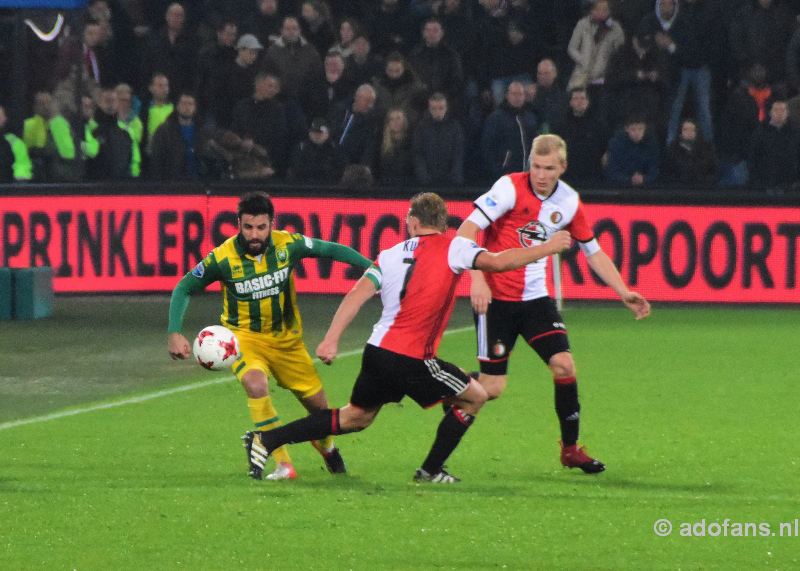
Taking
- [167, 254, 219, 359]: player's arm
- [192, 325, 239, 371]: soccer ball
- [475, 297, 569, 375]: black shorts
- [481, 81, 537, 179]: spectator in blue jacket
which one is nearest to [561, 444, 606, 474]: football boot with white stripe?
[475, 297, 569, 375]: black shorts

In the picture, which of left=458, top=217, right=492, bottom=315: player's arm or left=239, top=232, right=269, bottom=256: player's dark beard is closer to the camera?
left=458, top=217, right=492, bottom=315: player's arm

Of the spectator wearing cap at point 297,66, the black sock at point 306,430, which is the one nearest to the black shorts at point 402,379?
the black sock at point 306,430

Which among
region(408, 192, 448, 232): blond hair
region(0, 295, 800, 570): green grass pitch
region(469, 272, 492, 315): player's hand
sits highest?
region(408, 192, 448, 232): blond hair

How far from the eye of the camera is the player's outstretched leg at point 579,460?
9.34 meters

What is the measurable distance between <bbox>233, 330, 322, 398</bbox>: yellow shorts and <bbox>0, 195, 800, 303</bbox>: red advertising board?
9042 mm

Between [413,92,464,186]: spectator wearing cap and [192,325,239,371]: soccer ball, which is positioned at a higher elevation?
[413,92,464,186]: spectator wearing cap

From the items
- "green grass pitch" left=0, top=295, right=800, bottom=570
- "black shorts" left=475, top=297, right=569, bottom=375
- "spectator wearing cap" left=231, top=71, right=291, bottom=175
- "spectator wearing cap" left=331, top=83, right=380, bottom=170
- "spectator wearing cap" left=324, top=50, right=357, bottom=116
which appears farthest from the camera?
"spectator wearing cap" left=324, top=50, right=357, bottom=116

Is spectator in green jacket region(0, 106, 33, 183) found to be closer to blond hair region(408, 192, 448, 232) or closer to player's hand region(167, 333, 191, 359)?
player's hand region(167, 333, 191, 359)

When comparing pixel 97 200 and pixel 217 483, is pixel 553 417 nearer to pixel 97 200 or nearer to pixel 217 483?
pixel 217 483

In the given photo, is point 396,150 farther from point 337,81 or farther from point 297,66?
point 297,66

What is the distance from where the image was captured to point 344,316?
8562mm

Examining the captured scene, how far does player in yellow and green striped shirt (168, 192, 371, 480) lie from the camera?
9258 millimetres

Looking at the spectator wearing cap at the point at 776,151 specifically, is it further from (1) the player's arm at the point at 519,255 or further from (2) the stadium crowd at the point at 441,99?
(1) the player's arm at the point at 519,255

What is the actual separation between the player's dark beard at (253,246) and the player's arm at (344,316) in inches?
31.0
